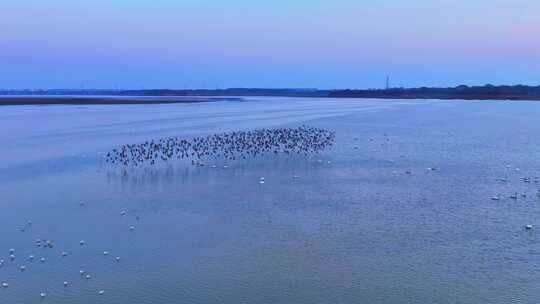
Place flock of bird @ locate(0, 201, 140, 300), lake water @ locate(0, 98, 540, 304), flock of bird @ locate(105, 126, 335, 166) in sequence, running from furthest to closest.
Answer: flock of bird @ locate(105, 126, 335, 166) < lake water @ locate(0, 98, 540, 304) < flock of bird @ locate(0, 201, 140, 300)

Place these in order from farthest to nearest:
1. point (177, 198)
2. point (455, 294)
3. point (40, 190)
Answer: point (40, 190) < point (177, 198) < point (455, 294)

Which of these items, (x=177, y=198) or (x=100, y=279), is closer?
(x=100, y=279)

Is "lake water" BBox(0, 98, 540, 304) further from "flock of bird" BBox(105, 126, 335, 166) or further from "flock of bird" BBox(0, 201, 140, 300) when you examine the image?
"flock of bird" BBox(105, 126, 335, 166)

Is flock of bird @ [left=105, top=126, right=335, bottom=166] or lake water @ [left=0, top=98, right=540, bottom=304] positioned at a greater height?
flock of bird @ [left=105, top=126, right=335, bottom=166]

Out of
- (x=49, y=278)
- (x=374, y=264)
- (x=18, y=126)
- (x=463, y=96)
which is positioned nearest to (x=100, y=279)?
(x=49, y=278)

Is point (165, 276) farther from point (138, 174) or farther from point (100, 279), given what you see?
point (138, 174)

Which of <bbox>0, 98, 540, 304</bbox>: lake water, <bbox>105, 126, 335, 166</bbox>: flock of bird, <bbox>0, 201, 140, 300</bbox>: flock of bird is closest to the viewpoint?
<bbox>0, 201, 140, 300</bbox>: flock of bird

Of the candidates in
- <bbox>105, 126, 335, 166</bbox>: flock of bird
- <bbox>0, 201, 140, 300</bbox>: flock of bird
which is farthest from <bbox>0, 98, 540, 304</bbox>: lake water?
<bbox>105, 126, 335, 166</bbox>: flock of bird

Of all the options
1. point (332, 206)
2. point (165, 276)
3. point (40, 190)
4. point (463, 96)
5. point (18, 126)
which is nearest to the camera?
point (165, 276)
